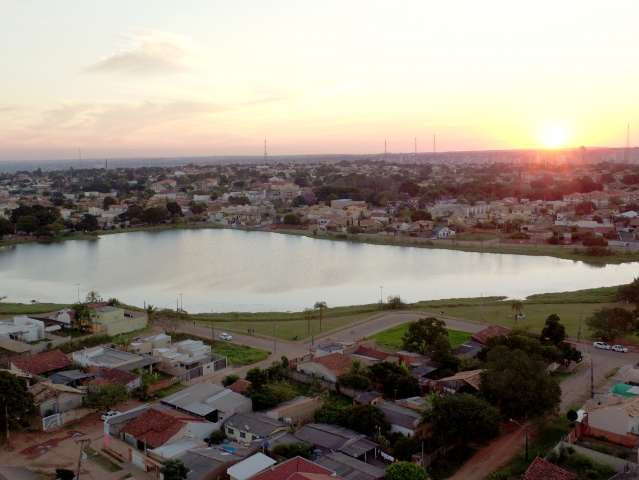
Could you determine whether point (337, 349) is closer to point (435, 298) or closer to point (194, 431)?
point (194, 431)

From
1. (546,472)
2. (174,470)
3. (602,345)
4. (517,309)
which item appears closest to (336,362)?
(174,470)

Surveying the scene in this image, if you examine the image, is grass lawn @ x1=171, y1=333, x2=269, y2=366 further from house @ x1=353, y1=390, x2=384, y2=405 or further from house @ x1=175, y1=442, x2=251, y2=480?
house @ x1=175, y1=442, x2=251, y2=480

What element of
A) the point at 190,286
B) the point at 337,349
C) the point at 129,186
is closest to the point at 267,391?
the point at 337,349

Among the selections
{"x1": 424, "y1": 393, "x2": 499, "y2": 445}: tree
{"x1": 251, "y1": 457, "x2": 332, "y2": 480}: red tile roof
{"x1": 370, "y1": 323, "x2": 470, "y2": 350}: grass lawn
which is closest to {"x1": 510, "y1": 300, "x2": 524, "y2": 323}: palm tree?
{"x1": 370, "y1": 323, "x2": 470, "y2": 350}: grass lawn

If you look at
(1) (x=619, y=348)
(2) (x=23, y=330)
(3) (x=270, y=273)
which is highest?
(2) (x=23, y=330)

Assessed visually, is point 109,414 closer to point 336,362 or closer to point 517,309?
point 336,362

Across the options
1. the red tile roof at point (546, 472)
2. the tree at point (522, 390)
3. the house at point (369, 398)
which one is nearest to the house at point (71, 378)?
the house at point (369, 398)
